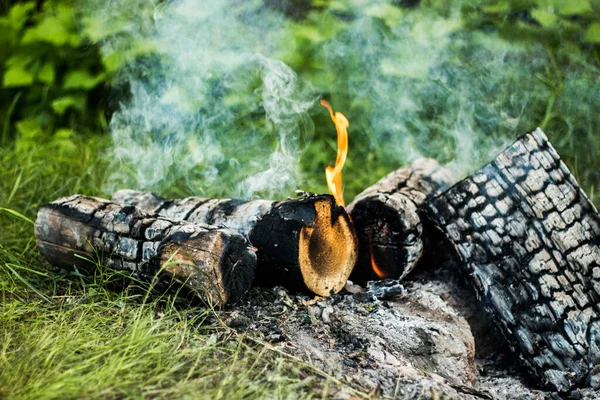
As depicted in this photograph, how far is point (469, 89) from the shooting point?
4.86 m

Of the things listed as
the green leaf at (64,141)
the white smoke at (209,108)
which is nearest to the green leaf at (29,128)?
the green leaf at (64,141)

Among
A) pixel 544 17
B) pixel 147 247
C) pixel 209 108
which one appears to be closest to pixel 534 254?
pixel 147 247

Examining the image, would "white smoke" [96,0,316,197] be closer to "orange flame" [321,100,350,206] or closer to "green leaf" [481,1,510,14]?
"orange flame" [321,100,350,206]

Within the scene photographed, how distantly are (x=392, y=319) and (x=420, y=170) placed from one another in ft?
3.88

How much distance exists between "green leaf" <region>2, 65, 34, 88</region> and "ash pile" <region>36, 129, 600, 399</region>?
2.80m

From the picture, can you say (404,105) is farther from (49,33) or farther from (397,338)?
(49,33)

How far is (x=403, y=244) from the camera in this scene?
9.61ft

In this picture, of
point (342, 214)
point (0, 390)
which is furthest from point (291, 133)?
point (0, 390)

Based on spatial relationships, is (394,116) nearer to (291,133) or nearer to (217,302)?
(291,133)

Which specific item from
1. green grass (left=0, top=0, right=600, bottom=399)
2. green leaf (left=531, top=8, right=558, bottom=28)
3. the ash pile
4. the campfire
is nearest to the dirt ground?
the ash pile

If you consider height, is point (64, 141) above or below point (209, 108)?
below

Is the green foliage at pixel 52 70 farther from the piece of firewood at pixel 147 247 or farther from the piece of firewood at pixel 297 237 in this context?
the piece of firewood at pixel 297 237

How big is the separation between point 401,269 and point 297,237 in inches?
25.5

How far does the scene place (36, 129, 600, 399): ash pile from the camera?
8.13 ft
